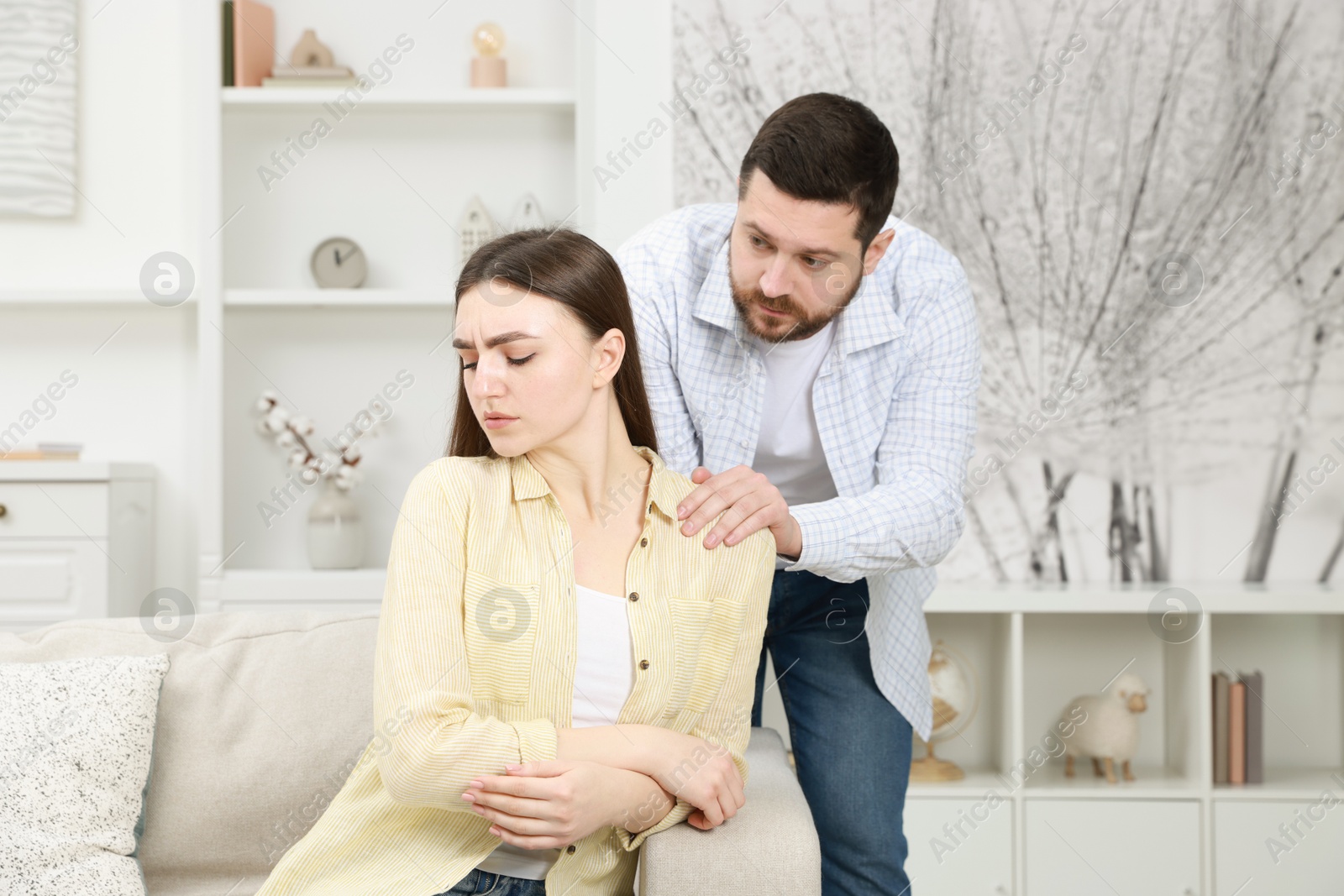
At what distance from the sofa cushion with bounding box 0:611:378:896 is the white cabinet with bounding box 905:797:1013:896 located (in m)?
1.50

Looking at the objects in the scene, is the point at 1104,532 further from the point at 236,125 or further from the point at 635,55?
the point at 236,125

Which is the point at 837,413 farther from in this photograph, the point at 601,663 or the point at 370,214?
the point at 370,214

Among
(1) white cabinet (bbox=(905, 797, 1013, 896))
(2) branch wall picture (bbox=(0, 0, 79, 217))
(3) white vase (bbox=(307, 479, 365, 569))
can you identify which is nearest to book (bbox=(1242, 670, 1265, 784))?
(1) white cabinet (bbox=(905, 797, 1013, 896))

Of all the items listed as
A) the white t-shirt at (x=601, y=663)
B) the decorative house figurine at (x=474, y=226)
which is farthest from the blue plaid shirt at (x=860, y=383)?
the decorative house figurine at (x=474, y=226)

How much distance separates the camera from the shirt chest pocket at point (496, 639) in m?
1.24

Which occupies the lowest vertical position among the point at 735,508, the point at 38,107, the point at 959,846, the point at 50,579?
the point at 959,846

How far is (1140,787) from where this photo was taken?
2.61m

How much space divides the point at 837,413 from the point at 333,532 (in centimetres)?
176

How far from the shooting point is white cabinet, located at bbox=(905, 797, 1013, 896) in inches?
101

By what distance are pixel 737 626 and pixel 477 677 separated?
1.07 ft

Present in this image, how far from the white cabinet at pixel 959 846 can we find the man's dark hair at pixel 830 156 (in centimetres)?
160

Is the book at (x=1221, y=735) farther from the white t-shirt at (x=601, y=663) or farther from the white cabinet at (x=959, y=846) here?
the white t-shirt at (x=601, y=663)

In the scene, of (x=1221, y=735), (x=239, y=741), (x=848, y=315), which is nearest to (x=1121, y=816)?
(x=1221, y=735)

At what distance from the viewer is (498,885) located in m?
1.24
